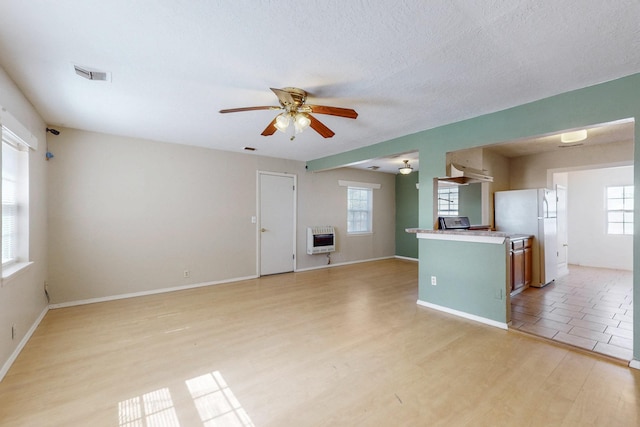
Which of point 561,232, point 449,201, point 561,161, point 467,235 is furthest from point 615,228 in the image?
point 467,235

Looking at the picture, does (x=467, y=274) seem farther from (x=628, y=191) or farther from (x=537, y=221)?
(x=628, y=191)

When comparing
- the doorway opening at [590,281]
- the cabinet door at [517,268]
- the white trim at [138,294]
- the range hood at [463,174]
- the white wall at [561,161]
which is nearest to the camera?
the doorway opening at [590,281]

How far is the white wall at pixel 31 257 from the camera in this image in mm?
2189

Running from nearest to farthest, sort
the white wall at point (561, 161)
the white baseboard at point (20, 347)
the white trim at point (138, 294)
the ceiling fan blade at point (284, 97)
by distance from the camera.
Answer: the white baseboard at point (20, 347)
the ceiling fan blade at point (284, 97)
the white trim at point (138, 294)
the white wall at point (561, 161)

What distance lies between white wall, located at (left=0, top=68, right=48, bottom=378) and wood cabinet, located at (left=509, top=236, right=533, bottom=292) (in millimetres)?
5560

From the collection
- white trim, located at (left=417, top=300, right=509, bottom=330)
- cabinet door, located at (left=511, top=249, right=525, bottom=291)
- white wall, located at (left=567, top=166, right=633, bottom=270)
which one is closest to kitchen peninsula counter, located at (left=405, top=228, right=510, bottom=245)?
white trim, located at (left=417, top=300, right=509, bottom=330)

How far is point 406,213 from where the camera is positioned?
7.55 m

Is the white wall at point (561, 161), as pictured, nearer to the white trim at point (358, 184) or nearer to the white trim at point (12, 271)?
the white trim at point (358, 184)

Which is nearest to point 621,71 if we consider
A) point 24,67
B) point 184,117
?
point 184,117

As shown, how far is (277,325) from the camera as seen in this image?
3.07 meters

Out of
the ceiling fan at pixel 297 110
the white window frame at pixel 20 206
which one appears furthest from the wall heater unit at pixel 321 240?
the white window frame at pixel 20 206

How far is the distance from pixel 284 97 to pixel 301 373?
2.24m

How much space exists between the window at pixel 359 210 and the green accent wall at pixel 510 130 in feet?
8.02

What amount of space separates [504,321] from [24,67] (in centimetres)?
491
